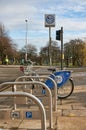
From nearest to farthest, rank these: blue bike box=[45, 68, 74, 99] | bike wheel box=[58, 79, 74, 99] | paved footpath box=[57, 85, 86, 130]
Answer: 1. paved footpath box=[57, 85, 86, 130]
2. blue bike box=[45, 68, 74, 99]
3. bike wheel box=[58, 79, 74, 99]

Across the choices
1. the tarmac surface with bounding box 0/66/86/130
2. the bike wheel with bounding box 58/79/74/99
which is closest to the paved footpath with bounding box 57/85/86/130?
the tarmac surface with bounding box 0/66/86/130

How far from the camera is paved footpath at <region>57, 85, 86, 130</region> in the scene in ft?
26.9

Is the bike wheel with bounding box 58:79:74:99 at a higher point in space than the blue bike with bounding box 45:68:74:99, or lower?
lower

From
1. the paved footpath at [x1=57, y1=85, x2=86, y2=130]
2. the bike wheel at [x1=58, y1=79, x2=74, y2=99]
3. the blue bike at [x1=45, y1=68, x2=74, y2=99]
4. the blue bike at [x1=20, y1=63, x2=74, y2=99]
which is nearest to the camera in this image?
the paved footpath at [x1=57, y1=85, x2=86, y2=130]

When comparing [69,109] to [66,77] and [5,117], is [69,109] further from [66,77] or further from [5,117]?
[5,117]

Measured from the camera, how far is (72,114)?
9469 mm

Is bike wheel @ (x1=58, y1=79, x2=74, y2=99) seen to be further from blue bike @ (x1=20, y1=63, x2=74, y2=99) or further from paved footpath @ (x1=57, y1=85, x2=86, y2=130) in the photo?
paved footpath @ (x1=57, y1=85, x2=86, y2=130)

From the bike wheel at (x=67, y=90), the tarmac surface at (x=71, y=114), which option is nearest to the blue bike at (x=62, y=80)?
the bike wheel at (x=67, y=90)

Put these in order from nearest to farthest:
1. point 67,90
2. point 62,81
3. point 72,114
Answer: point 72,114 < point 62,81 < point 67,90

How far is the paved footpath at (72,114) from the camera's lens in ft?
26.9

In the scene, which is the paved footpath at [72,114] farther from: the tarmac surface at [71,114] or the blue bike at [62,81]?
the blue bike at [62,81]

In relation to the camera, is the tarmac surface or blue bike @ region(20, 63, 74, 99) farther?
blue bike @ region(20, 63, 74, 99)

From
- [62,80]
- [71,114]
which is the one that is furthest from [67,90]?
[71,114]

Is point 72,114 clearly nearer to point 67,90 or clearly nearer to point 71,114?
point 71,114
